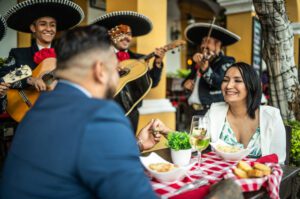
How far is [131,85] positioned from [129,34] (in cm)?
62

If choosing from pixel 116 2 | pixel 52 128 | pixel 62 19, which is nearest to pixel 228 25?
pixel 116 2

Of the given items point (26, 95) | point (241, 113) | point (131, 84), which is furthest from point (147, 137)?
point (26, 95)

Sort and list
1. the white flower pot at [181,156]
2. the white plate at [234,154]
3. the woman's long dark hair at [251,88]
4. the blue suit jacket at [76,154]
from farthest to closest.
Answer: the woman's long dark hair at [251,88], the white plate at [234,154], the white flower pot at [181,156], the blue suit jacket at [76,154]

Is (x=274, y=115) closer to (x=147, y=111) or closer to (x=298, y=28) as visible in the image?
(x=147, y=111)

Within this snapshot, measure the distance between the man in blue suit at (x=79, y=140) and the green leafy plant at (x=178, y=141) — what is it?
681 millimetres

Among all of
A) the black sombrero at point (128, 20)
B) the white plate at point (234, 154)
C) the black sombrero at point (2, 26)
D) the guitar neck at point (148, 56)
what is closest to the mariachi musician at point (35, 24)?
the black sombrero at point (2, 26)

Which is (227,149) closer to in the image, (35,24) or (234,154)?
(234,154)

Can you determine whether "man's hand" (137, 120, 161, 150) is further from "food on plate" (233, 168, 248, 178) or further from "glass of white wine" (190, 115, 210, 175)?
"food on plate" (233, 168, 248, 178)

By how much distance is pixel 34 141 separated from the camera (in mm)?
995

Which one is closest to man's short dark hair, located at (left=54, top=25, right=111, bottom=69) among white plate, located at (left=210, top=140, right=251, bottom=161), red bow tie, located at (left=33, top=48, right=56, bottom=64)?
white plate, located at (left=210, top=140, right=251, bottom=161)

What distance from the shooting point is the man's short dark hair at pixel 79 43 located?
3.47 ft

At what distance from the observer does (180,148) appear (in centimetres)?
170

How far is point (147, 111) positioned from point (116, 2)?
59.3 inches

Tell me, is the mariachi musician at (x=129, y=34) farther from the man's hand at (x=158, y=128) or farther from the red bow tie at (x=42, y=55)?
the man's hand at (x=158, y=128)
